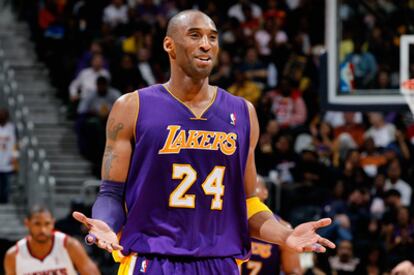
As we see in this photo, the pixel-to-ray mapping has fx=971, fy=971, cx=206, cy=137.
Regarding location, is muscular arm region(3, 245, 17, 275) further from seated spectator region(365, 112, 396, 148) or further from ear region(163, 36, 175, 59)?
seated spectator region(365, 112, 396, 148)

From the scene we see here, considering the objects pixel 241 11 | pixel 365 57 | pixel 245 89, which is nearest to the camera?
pixel 365 57

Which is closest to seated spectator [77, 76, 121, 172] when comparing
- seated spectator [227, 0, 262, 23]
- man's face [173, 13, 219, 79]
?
seated spectator [227, 0, 262, 23]

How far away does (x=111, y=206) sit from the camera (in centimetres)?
494

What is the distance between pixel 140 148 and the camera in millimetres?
4980

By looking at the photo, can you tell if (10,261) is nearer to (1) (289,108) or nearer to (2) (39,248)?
(2) (39,248)

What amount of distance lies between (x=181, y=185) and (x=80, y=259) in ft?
12.3

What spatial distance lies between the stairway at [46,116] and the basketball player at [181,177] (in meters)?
8.04

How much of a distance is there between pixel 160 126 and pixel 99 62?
9538 mm

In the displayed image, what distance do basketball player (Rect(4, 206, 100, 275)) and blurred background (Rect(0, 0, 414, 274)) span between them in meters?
2.52

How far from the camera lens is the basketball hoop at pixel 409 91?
333 inches

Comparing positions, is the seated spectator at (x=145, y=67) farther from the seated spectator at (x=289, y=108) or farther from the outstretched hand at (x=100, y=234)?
the outstretched hand at (x=100, y=234)

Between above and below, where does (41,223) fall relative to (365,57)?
below

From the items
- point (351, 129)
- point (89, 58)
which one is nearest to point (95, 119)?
point (89, 58)

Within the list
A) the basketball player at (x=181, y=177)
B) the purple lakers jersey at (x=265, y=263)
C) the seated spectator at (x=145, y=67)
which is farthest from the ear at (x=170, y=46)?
the seated spectator at (x=145, y=67)
